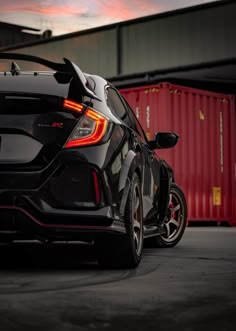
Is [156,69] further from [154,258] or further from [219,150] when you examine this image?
[154,258]

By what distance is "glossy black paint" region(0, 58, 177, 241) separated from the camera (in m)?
5.43

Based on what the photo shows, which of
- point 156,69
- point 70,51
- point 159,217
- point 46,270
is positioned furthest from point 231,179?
point 46,270

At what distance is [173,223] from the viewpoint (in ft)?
28.5

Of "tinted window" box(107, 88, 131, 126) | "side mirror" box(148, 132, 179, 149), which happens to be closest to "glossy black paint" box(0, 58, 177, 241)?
"tinted window" box(107, 88, 131, 126)

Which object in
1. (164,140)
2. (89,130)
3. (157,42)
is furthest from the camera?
(157,42)

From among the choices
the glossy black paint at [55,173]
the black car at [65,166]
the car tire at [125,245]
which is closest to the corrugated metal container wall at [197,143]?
the car tire at [125,245]

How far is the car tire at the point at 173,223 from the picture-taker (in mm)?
8617

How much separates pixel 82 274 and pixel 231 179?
495 inches

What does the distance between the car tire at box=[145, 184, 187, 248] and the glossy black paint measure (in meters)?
2.81

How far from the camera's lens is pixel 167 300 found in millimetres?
4473

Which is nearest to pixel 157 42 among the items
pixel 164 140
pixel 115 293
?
pixel 164 140

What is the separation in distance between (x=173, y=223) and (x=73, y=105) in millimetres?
3366

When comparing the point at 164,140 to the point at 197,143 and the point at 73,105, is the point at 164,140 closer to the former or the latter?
the point at 73,105

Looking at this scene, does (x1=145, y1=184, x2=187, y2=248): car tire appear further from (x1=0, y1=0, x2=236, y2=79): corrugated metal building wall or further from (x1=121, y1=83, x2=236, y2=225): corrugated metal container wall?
(x1=0, y1=0, x2=236, y2=79): corrugated metal building wall
